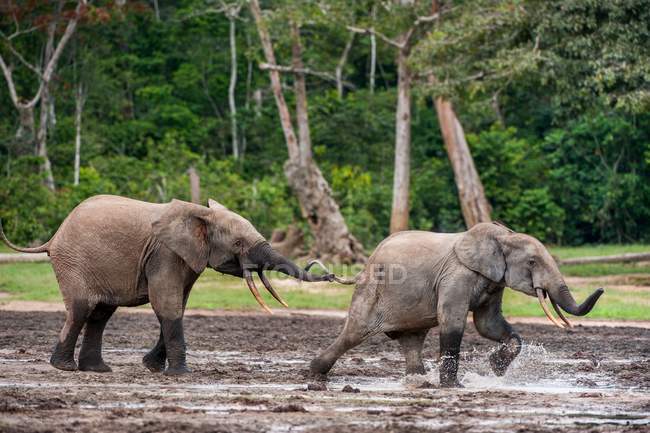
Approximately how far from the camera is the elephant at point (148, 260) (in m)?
13.1

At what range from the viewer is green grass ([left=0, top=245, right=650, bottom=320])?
22.8 metres

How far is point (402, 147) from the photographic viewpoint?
3234 cm

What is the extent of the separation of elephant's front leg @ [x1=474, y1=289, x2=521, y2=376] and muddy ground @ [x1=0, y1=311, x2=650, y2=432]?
17 cm

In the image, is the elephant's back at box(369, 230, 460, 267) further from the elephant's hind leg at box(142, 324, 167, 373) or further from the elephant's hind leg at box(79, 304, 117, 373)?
the elephant's hind leg at box(79, 304, 117, 373)

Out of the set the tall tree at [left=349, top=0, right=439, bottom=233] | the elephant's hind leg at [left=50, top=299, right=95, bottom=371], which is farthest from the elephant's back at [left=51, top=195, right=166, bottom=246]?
the tall tree at [left=349, top=0, right=439, bottom=233]

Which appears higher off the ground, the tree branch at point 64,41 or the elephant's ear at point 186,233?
the tree branch at point 64,41

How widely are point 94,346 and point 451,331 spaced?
3.76 metres

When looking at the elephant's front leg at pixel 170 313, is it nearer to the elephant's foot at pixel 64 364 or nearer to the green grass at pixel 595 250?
the elephant's foot at pixel 64 364

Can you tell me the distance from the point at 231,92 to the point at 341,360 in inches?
1143

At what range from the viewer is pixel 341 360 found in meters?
15.1

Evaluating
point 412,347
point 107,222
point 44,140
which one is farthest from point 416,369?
point 44,140

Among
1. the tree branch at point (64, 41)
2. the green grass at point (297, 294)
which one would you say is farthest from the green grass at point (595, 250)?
the tree branch at point (64, 41)

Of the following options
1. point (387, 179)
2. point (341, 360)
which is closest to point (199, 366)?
point (341, 360)

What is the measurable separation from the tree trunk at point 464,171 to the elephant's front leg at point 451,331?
22.9m
